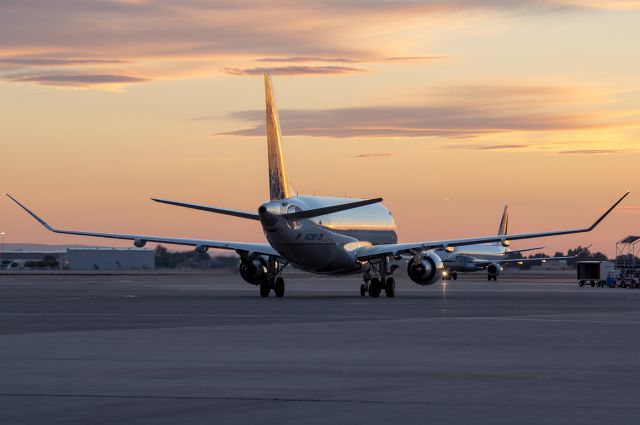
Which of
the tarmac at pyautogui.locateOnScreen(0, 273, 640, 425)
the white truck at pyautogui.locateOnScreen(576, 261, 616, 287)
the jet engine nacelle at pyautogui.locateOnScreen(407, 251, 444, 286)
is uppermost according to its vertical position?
the white truck at pyautogui.locateOnScreen(576, 261, 616, 287)

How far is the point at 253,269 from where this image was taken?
64.0 m

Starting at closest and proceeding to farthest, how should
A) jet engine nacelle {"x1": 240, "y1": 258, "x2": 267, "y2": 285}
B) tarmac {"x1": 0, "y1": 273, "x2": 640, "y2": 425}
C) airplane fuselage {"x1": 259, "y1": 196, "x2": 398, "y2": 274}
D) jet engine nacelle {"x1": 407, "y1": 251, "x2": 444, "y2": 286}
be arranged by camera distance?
tarmac {"x1": 0, "y1": 273, "x2": 640, "y2": 425}, airplane fuselage {"x1": 259, "y1": 196, "x2": 398, "y2": 274}, jet engine nacelle {"x1": 407, "y1": 251, "x2": 444, "y2": 286}, jet engine nacelle {"x1": 240, "y1": 258, "x2": 267, "y2": 285}

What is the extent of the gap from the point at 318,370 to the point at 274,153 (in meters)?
42.7

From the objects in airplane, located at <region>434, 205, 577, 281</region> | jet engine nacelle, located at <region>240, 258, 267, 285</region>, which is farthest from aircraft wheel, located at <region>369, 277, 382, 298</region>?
airplane, located at <region>434, 205, 577, 281</region>

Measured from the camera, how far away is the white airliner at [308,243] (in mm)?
60344

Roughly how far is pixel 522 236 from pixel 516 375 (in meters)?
44.5

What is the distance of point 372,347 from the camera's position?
2577 centimetres

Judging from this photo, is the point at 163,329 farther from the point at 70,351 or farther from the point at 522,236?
the point at 522,236

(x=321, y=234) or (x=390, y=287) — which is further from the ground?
(x=321, y=234)

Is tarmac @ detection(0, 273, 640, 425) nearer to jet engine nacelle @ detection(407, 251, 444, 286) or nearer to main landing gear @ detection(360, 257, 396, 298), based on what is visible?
main landing gear @ detection(360, 257, 396, 298)

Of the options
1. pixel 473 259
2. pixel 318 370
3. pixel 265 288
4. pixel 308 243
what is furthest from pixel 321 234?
pixel 473 259

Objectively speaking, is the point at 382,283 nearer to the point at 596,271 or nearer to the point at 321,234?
the point at 321,234

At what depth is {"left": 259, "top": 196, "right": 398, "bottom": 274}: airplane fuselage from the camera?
6009 cm

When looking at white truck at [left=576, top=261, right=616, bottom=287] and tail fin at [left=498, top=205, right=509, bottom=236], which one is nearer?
white truck at [left=576, top=261, right=616, bottom=287]
